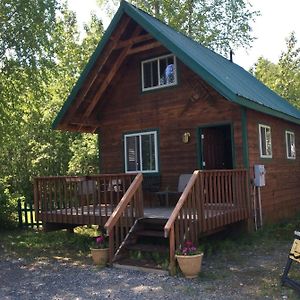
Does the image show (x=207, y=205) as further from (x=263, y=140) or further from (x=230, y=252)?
(x=263, y=140)

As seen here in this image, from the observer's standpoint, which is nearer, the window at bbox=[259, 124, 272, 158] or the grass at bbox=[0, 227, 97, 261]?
the grass at bbox=[0, 227, 97, 261]

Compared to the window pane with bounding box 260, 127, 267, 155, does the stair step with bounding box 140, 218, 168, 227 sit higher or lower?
lower

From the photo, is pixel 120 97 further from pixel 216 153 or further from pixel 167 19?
pixel 167 19

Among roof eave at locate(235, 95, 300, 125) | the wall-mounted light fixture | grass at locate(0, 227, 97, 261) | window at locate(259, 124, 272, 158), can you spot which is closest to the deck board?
grass at locate(0, 227, 97, 261)

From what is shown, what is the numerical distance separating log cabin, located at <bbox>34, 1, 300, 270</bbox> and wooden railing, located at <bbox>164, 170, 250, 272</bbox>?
3cm

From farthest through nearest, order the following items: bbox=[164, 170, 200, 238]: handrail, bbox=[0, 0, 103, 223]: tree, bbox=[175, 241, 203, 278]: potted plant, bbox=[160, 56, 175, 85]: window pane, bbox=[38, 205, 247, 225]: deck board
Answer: bbox=[0, 0, 103, 223]: tree, bbox=[160, 56, 175, 85]: window pane, bbox=[38, 205, 247, 225]: deck board, bbox=[164, 170, 200, 238]: handrail, bbox=[175, 241, 203, 278]: potted plant

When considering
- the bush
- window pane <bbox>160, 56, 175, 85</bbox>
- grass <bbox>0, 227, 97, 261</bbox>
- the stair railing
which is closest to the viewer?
the stair railing

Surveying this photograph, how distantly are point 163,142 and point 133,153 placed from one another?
115 centimetres

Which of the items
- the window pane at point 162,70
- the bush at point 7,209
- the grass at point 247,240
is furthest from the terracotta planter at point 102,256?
the bush at point 7,209

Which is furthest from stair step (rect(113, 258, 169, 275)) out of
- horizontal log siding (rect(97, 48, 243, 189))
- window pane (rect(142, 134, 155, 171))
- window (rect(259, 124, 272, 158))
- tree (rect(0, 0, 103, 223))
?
tree (rect(0, 0, 103, 223))

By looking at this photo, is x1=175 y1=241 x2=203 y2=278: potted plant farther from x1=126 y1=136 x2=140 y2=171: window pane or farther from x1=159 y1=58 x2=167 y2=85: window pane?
x1=159 y1=58 x2=167 y2=85: window pane

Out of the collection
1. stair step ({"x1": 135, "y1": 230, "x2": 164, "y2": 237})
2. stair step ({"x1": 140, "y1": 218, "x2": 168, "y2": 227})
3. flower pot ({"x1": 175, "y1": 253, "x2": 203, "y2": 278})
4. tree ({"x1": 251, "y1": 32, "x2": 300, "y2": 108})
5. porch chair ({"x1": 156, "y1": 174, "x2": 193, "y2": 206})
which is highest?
tree ({"x1": 251, "y1": 32, "x2": 300, "y2": 108})

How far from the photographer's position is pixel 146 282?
6.68m

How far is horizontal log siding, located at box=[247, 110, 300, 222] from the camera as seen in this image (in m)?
11.0
